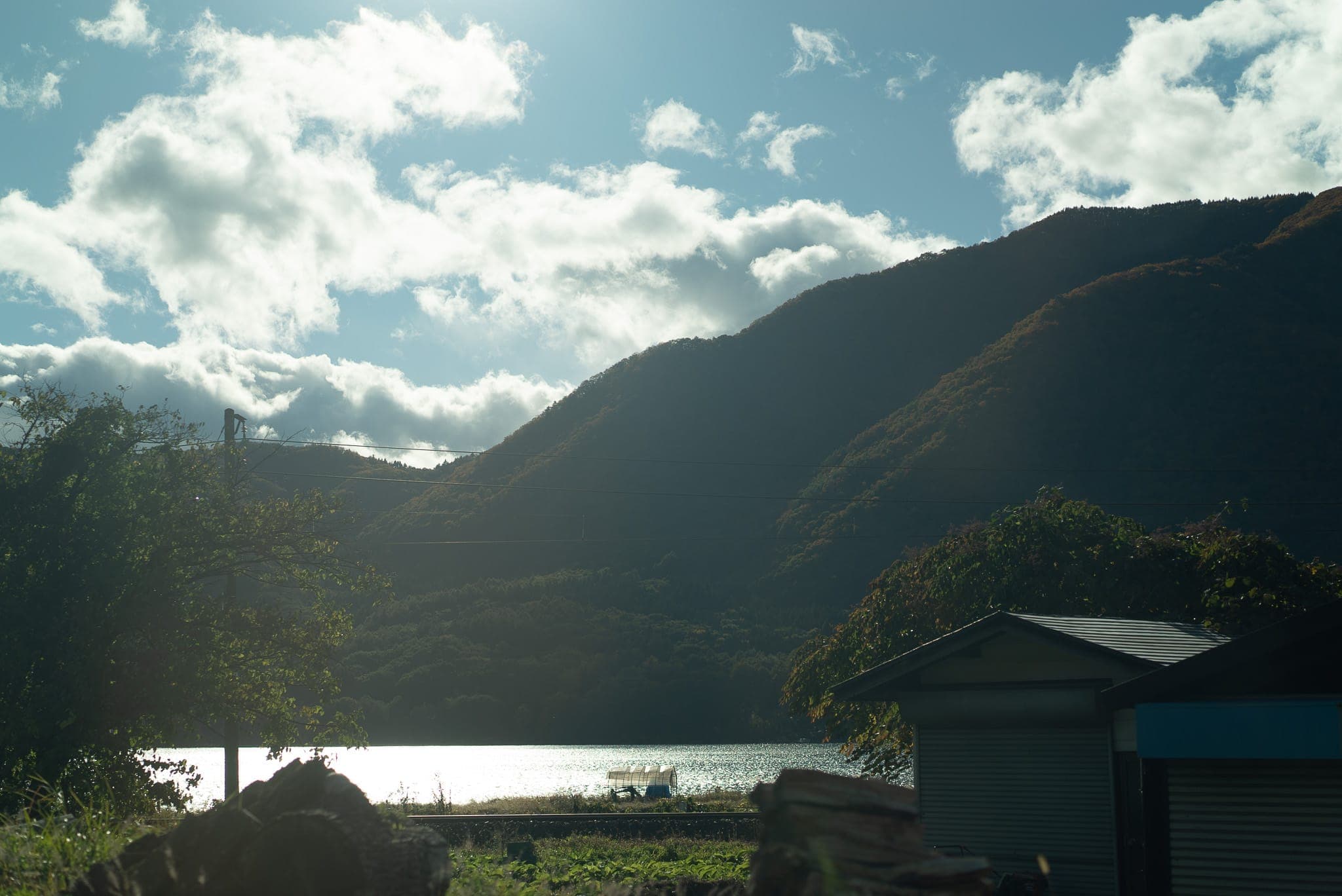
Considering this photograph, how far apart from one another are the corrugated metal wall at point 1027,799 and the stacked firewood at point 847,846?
911 centimetres

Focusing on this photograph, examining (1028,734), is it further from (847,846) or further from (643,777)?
(643,777)

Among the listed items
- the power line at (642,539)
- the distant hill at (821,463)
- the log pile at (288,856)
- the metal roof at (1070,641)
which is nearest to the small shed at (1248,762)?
the metal roof at (1070,641)

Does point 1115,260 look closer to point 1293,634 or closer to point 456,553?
point 456,553

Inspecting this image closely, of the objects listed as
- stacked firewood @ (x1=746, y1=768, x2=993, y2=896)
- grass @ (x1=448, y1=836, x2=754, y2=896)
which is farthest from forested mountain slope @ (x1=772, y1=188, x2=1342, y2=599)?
stacked firewood @ (x1=746, y1=768, x2=993, y2=896)

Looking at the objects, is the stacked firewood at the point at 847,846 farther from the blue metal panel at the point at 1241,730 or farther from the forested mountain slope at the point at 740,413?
the forested mountain slope at the point at 740,413

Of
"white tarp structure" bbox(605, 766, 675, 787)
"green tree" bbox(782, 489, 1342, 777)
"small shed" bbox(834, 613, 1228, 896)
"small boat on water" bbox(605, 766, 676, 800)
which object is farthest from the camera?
"white tarp structure" bbox(605, 766, 675, 787)

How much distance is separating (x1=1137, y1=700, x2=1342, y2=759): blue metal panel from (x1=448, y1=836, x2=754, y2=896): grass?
477 centimetres

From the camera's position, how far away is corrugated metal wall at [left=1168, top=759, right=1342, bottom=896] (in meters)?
11.8

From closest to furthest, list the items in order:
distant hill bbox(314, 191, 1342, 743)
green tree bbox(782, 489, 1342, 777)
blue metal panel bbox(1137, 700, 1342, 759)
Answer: blue metal panel bbox(1137, 700, 1342, 759) → green tree bbox(782, 489, 1342, 777) → distant hill bbox(314, 191, 1342, 743)

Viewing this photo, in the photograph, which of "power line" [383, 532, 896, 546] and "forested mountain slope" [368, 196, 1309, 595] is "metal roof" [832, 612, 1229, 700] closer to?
"power line" [383, 532, 896, 546]

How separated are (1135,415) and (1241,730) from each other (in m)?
95.5

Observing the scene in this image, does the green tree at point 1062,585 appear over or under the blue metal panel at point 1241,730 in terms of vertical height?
over

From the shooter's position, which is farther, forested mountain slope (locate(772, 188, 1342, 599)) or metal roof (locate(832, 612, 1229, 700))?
forested mountain slope (locate(772, 188, 1342, 599))

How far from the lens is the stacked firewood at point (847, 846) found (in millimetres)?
7461
